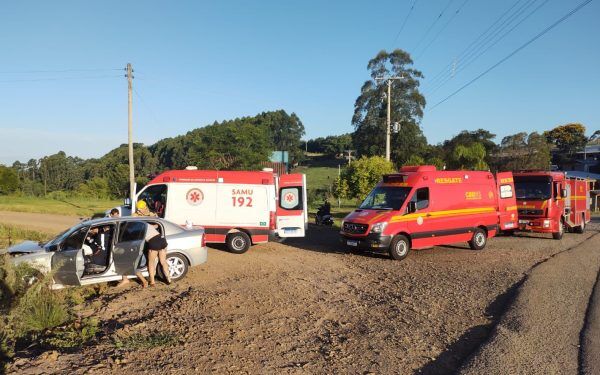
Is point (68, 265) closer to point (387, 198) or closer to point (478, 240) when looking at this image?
point (387, 198)

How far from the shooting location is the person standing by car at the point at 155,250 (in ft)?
27.3

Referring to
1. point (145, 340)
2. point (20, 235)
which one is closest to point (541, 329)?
point (145, 340)

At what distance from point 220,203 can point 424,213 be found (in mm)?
5918

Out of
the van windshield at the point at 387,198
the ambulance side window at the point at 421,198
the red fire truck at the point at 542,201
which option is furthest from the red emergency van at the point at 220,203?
the red fire truck at the point at 542,201

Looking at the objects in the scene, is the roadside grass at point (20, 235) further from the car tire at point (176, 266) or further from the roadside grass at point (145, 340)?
the roadside grass at point (145, 340)

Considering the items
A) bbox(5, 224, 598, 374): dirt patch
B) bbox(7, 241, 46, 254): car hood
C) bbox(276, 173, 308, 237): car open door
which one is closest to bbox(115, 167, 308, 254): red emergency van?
bbox(276, 173, 308, 237): car open door

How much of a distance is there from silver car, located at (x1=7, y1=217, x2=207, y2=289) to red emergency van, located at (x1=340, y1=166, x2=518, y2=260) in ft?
17.0

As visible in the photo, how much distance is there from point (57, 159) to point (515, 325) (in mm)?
79634

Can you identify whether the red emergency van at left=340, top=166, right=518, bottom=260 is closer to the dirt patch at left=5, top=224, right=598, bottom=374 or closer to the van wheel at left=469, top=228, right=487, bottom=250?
the van wheel at left=469, top=228, right=487, bottom=250

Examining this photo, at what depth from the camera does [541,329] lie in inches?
246

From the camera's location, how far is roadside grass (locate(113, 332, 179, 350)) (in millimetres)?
5307

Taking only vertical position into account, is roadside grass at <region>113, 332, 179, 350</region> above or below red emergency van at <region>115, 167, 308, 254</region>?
below

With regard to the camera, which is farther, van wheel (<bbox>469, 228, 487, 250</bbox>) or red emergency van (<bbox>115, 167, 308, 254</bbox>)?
van wheel (<bbox>469, 228, 487, 250</bbox>)

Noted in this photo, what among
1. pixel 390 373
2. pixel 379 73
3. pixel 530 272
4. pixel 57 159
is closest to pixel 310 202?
pixel 379 73
